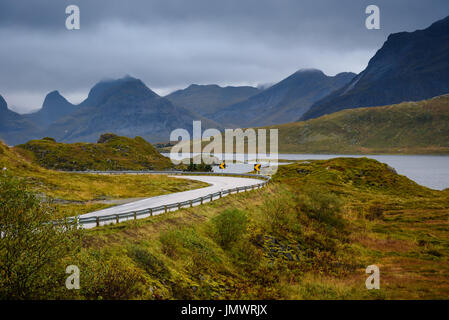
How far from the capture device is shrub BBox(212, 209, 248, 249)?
3178cm

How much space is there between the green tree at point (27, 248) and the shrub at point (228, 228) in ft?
52.4

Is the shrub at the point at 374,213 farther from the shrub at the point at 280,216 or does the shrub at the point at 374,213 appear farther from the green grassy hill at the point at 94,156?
the green grassy hill at the point at 94,156

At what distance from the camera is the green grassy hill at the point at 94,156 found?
355 feet

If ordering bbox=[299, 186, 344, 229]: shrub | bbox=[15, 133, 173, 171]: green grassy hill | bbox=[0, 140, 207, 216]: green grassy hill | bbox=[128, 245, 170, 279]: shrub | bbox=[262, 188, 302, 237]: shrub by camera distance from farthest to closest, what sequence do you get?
bbox=[15, 133, 173, 171]: green grassy hill
bbox=[299, 186, 344, 229]: shrub
bbox=[0, 140, 207, 216]: green grassy hill
bbox=[262, 188, 302, 237]: shrub
bbox=[128, 245, 170, 279]: shrub

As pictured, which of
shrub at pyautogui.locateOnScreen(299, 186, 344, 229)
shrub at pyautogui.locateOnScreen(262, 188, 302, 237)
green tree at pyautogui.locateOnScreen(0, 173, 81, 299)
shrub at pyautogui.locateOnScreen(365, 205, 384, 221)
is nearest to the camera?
green tree at pyautogui.locateOnScreen(0, 173, 81, 299)

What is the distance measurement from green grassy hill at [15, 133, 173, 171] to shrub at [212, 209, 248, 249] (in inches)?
3267

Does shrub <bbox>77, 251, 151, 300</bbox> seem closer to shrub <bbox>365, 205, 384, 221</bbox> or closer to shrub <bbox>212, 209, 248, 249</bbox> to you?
shrub <bbox>212, 209, 248, 249</bbox>

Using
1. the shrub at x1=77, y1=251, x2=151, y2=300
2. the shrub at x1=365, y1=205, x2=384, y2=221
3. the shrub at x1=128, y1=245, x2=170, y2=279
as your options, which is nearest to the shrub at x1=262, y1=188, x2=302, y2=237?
the shrub at x1=365, y1=205, x2=384, y2=221

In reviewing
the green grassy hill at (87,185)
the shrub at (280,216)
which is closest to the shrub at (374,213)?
the shrub at (280,216)

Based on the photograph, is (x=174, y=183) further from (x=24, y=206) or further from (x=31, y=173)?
(x=24, y=206)

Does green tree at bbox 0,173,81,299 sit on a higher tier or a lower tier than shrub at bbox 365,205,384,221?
higher

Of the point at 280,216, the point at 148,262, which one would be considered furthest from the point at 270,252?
the point at 148,262

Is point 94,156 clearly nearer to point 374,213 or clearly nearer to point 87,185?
point 87,185
